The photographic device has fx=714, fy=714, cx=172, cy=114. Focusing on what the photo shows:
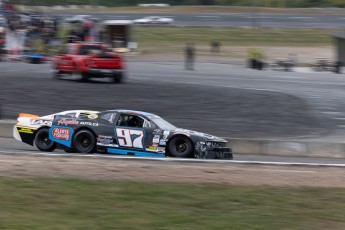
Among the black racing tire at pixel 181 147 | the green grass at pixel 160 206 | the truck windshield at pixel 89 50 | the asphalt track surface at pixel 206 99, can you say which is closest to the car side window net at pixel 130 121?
the black racing tire at pixel 181 147

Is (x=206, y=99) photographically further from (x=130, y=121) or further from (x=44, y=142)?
(x=44, y=142)

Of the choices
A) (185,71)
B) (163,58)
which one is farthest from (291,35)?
(185,71)

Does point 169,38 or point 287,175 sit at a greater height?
point 169,38

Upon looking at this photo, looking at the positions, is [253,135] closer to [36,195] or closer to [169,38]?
[36,195]

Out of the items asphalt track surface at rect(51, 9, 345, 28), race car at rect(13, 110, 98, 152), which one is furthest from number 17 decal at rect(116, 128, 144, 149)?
asphalt track surface at rect(51, 9, 345, 28)

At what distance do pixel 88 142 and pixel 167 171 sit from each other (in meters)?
3.26

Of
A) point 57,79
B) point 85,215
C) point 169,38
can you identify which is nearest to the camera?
point 85,215

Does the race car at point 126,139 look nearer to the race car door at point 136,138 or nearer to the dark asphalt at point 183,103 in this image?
the race car door at point 136,138

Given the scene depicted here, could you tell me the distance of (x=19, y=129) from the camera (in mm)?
15797

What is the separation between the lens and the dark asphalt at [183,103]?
2194 centimetres

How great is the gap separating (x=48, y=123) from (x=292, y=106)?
40.9 ft

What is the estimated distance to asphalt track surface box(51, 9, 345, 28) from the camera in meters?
65.8

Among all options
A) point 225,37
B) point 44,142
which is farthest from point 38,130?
point 225,37

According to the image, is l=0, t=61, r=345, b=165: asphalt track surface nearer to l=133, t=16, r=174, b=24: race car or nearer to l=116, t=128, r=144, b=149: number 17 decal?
l=116, t=128, r=144, b=149: number 17 decal
